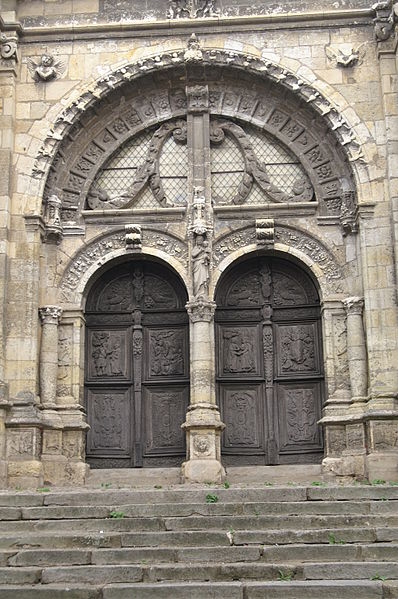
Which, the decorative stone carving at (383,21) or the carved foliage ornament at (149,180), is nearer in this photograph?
the decorative stone carving at (383,21)

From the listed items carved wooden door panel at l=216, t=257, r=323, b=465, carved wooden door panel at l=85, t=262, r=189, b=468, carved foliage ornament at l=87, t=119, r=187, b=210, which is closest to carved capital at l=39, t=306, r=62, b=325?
carved wooden door panel at l=85, t=262, r=189, b=468

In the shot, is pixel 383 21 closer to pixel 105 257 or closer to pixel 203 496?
pixel 105 257

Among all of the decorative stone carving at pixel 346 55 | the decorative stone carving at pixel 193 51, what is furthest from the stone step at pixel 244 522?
A: the decorative stone carving at pixel 193 51

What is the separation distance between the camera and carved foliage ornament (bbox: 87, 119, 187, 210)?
17.0 m

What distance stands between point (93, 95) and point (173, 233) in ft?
9.76

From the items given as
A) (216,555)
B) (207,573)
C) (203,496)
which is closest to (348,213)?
(203,496)

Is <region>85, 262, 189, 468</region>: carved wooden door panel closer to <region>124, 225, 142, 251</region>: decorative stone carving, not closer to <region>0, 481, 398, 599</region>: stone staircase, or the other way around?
<region>124, 225, 142, 251</region>: decorative stone carving

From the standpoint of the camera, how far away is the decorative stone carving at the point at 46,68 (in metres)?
16.9

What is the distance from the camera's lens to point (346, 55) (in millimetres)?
16641

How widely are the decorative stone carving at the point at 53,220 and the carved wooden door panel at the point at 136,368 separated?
1.22 m

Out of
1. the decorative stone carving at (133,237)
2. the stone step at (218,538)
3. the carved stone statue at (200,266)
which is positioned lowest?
the stone step at (218,538)

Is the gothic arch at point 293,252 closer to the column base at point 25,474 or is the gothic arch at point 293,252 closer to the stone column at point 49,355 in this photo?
the stone column at point 49,355

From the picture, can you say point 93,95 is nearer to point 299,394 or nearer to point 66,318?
point 66,318

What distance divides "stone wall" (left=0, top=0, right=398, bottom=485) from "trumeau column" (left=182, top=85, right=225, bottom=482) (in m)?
0.14
